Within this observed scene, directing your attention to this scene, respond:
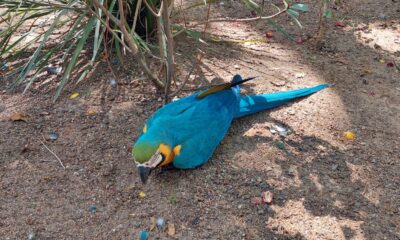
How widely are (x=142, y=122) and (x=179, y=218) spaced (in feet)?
2.64

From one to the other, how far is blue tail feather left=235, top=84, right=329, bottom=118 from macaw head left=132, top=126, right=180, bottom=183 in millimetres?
633

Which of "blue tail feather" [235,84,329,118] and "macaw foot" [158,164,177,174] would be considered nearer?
"macaw foot" [158,164,177,174]

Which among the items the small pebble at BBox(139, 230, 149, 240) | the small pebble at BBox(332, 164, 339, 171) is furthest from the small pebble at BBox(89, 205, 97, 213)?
the small pebble at BBox(332, 164, 339, 171)

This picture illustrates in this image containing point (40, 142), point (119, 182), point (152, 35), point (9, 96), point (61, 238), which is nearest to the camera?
point (61, 238)

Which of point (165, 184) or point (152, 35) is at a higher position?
point (152, 35)

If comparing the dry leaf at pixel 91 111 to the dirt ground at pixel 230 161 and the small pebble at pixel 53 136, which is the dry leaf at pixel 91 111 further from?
the small pebble at pixel 53 136

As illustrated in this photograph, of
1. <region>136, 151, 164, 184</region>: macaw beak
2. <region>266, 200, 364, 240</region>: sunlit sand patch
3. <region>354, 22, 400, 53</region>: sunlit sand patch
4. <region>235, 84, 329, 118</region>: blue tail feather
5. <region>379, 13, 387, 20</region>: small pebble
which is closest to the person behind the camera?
<region>266, 200, 364, 240</region>: sunlit sand patch

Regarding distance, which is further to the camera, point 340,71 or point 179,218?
point 340,71

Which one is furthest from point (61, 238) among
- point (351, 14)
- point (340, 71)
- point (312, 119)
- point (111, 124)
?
point (351, 14)

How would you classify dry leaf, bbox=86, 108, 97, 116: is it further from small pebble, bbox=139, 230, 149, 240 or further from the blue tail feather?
small pebble, bbox=139, 230, 149, 240

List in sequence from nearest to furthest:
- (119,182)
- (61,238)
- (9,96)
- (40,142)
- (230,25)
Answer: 1. (61,238)
2. (119,182)
3. (40,142)
4. (9,96)
5. (230,25)

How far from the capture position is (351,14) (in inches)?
164

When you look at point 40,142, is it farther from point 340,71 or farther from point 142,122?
point 340,71

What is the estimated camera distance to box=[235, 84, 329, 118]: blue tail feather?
115 inches
